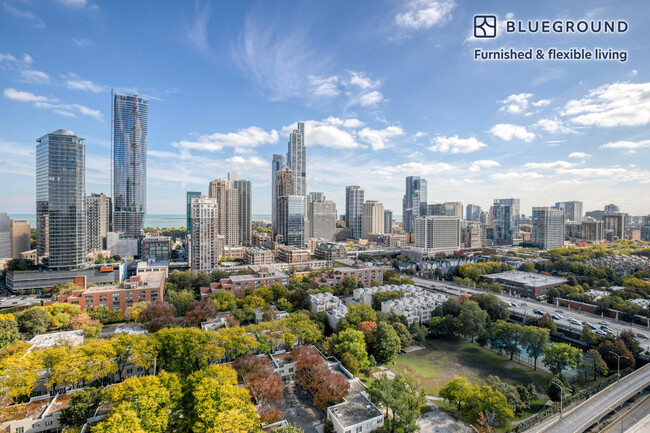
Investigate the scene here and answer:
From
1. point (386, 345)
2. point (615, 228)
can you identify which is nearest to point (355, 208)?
point (615, 228)

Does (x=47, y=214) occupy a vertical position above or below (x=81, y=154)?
below

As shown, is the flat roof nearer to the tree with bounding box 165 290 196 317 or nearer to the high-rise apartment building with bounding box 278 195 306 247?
the high-rise apartment building with bounding box 278 195 306 247

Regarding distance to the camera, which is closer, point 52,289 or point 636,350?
point 636,350

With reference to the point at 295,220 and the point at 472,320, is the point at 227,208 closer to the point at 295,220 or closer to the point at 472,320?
the point at 295,220

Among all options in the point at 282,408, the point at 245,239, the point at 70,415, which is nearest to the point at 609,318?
the point at 282,408

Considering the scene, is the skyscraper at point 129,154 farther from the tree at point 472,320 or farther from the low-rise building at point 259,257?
the tree at point 472,320

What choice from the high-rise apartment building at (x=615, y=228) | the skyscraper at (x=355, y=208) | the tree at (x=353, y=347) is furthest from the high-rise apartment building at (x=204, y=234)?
the high-rise apartment building at (x=615, y=228)

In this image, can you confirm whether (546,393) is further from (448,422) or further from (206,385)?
(206,385)
